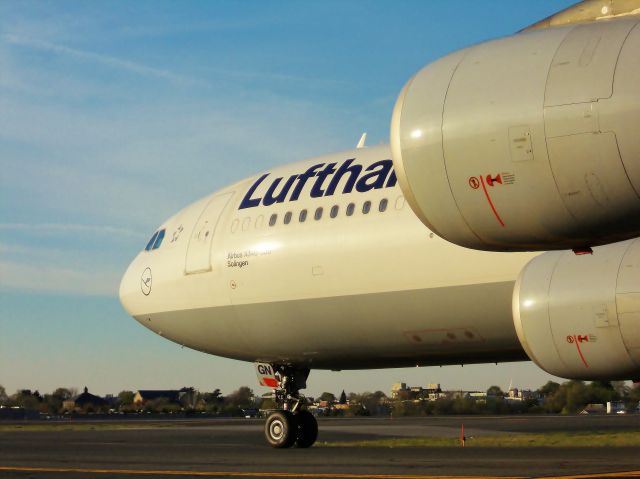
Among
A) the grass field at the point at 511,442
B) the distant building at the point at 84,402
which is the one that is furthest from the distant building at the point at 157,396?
the grass field at the point at 511,442

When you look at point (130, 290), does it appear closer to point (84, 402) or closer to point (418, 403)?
point (418, 403)

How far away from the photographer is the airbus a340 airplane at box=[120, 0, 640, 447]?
662 cm

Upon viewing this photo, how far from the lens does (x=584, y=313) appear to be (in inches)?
542

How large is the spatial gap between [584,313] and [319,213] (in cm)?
730

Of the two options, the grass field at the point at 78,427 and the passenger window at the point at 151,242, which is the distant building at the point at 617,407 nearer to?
the grass field at the point at 78,427

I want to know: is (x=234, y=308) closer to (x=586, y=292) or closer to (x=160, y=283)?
(x=160, y=283)

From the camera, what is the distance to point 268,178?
2278 centimetres

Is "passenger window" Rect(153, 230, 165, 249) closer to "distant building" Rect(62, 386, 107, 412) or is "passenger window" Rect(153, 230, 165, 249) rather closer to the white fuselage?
the white fuselage

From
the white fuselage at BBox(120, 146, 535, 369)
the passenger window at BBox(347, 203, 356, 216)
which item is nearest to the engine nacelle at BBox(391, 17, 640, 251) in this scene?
the white fuselage at BBox(120, 146, 535, 369)

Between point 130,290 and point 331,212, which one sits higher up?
point 331,212

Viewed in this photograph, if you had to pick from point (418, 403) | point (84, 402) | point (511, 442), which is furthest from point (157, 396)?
point (511, 442)

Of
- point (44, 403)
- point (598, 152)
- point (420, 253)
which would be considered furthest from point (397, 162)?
point (44, 403)

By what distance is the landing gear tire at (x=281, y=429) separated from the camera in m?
21.9

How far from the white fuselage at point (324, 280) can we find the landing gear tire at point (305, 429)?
1.19 metres
